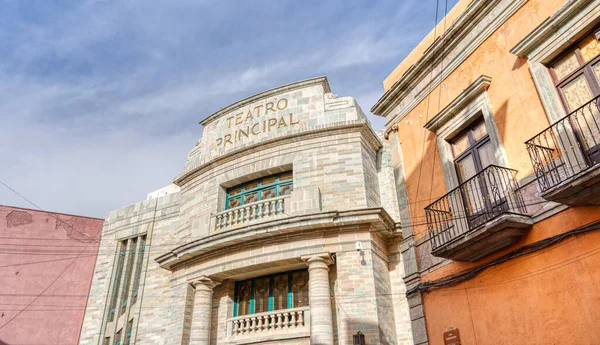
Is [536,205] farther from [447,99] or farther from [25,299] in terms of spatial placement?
[25,299]

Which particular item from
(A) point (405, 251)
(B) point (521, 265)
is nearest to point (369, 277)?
(A) point (405, 251)

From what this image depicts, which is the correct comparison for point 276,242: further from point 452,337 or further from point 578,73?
point 578,73

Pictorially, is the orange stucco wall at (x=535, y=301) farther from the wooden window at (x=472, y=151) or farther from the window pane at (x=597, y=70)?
the window pane at (x=597, y=70)

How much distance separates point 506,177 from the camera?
22.6ft

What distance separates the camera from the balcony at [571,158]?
542 centimetres

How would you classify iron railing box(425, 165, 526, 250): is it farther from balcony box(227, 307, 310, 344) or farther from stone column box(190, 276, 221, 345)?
stone column box(190, 276, 221, 345)

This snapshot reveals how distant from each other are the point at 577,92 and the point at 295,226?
20.9 feet

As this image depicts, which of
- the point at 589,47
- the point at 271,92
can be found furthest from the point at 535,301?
the point at 271,92

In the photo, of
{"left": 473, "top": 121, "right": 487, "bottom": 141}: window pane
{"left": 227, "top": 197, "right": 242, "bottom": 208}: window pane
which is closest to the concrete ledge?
{"left": 473, "top": 121, "right": 487, "bottom": 141}: window pane

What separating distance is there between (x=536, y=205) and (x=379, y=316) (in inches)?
185

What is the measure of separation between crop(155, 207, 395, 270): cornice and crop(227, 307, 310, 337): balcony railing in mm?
1802

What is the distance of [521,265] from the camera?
6480mm

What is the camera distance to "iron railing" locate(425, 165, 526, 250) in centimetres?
672

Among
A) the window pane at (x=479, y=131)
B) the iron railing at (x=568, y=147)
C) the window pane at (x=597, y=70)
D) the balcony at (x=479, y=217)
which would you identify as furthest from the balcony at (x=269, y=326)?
the window pane at (x=597, y=70)
